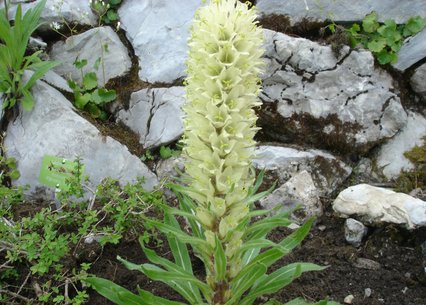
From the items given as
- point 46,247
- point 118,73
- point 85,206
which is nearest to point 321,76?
point 118,73

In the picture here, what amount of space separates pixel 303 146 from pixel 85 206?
202 centimetres

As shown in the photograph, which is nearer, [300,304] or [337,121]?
[300,304]

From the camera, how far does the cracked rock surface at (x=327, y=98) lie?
4988 millimetres

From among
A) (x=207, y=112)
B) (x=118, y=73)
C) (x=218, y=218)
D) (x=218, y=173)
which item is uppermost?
(x=207, y=112)

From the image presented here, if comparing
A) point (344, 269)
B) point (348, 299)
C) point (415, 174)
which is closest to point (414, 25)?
point (415, 174)

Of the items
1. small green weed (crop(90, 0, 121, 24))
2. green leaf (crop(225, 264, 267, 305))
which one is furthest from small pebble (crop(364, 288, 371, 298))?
small green weed (crop(90, 0, 121, 24))

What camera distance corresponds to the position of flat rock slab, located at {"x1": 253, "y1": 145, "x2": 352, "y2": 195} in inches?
189

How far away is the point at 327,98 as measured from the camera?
506 cm

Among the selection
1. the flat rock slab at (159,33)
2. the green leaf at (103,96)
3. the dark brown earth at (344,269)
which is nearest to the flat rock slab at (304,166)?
the dark brown earth at (344,269)

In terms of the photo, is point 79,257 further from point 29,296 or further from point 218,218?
point 218,218

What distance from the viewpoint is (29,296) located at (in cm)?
380

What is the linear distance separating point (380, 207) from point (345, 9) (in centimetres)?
216

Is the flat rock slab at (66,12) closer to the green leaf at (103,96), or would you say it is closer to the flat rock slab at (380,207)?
the green leaf at (103,96)

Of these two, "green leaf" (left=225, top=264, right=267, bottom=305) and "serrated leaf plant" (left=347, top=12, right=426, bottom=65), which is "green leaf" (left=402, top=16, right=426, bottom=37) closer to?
"serrated leaf plant" (left=347, top=12, right=426, bottom=65)
